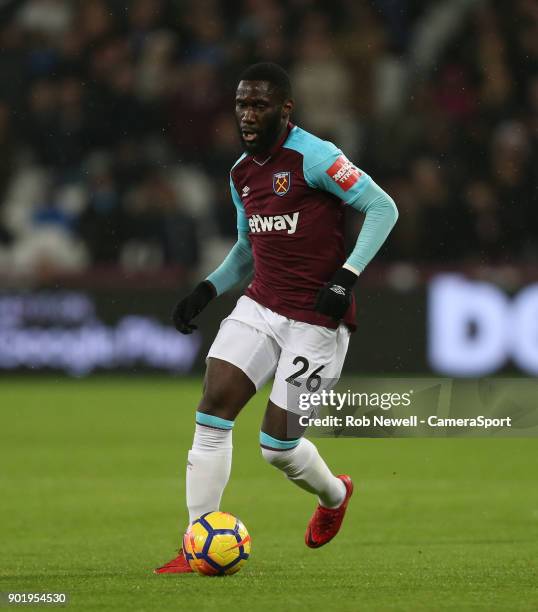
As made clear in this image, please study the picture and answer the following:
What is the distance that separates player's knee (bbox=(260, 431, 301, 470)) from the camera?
18.7 ft

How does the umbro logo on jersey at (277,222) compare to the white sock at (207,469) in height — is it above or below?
above

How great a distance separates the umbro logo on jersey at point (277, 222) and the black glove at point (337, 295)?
34 cm

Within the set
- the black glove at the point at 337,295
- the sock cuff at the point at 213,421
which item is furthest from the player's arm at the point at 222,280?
the black glove at the point at 337,295

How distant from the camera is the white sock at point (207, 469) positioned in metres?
5.57

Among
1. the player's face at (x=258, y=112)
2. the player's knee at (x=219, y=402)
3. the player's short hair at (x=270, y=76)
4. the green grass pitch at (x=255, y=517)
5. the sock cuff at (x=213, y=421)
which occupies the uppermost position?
the player's short hair at (x=270, y=76)

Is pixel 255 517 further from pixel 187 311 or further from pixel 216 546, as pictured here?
pixel 216 546

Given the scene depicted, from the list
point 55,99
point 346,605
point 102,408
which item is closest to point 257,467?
point 102,408

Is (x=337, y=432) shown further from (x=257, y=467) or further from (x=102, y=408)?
(x=102, y=408)

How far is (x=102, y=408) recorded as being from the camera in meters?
12.2

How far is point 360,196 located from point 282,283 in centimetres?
50

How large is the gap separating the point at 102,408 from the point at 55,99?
448 cm

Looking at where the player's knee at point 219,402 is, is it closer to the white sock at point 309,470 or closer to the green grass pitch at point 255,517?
the white sock at point 309,470

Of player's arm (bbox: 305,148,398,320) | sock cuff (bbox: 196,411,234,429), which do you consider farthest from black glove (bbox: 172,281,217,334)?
player's arm (bbox: 305,148,398,320)

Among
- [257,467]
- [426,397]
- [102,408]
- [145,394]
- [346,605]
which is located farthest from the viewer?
[145,394]
